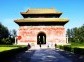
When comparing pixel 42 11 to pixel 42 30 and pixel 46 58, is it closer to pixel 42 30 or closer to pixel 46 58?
pixel 42 30

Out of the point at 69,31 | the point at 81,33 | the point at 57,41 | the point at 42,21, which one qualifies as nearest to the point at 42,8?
the point at 42,21

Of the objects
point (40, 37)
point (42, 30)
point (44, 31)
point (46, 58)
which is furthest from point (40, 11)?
point (46, 58)

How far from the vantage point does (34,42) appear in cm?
6531

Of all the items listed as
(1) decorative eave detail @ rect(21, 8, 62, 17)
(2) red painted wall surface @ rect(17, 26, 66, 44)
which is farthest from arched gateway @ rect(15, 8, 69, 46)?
(1) decorative eave detail @ rect(21, 8, 62, 17)

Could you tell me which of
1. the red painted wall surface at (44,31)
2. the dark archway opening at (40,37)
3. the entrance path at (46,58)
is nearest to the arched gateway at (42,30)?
the red painted wall surface at (44,31)

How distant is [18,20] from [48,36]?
8871 millimetres

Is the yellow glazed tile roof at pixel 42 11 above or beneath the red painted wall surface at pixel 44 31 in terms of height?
above

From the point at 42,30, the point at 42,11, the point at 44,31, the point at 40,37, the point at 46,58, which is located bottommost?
the point at 46,58

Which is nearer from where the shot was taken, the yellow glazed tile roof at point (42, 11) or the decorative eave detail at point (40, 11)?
the decorative eave detail at point (40, 11)

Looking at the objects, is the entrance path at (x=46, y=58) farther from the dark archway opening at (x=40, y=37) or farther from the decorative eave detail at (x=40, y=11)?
the dark archway opening at (x=40, y=37)

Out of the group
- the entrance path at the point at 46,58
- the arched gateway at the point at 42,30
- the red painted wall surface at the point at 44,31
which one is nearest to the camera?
the entrance path at the point at 46,58

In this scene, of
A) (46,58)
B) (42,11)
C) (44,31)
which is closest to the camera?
(46,58)

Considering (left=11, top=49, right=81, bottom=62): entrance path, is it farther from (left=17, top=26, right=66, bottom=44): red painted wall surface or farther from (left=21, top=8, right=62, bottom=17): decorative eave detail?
(left=21, top=8, right=62, bottom=17): decorative eave detail

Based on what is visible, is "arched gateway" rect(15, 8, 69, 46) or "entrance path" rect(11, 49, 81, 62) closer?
"entrance path" rect(11, 49, 81, 62)
